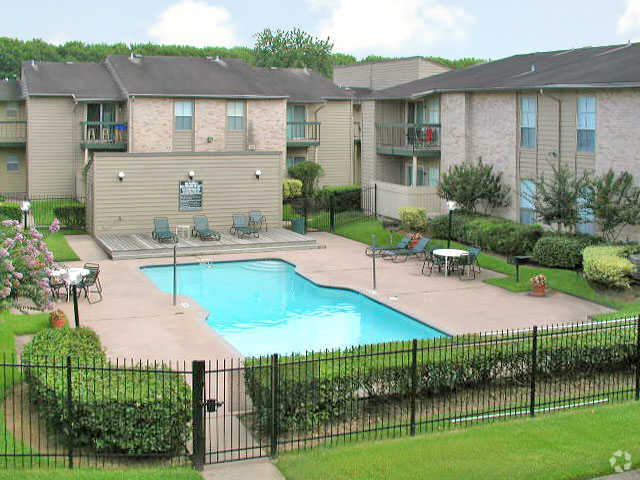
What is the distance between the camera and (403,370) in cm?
1541

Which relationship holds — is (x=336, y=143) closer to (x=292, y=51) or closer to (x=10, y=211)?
(x=10, y=211)

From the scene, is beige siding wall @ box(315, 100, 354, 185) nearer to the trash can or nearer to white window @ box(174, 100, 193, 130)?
white window @ box(174, 100, 193, 130)

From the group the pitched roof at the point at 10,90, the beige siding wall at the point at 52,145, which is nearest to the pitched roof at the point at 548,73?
the beige siding wall at the point at 52,145

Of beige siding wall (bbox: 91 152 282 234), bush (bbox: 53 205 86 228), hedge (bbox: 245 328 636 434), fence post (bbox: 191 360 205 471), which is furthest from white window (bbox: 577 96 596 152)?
fence post (bbox: 191 360 205 471)

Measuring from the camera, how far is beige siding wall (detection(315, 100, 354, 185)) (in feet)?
165

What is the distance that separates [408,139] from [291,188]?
19.5ft

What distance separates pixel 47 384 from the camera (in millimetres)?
13961

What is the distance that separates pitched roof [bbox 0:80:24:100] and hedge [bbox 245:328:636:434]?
3639 centimetres

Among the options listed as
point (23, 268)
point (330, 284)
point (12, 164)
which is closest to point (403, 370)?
point (23, 268)

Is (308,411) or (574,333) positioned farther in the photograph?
(574,333)

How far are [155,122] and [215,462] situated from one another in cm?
3279

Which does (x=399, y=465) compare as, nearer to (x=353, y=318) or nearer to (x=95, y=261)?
(x=353, y=318)

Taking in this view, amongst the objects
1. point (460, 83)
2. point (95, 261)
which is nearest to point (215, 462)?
point (95, 261)

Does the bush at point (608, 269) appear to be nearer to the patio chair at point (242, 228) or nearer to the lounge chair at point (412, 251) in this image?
the lounge chair at point (412, 251)
